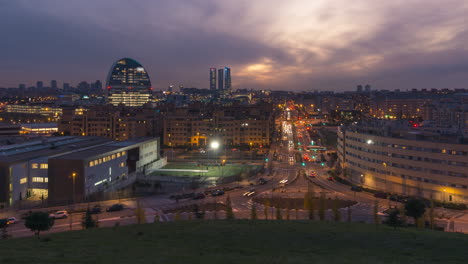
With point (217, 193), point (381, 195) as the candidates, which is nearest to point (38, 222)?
point (217, 193)

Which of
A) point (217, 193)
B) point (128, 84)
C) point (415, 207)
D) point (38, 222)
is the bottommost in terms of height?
point (217, 193)

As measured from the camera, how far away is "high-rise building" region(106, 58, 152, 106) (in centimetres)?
9338

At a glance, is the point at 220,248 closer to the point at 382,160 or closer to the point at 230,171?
the point at 382,160

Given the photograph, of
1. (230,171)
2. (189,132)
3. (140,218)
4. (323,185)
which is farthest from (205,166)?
(140,218)

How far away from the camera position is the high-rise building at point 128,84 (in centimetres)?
9338

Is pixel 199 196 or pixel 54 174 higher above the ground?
pixel 54 174

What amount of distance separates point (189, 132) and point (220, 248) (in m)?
30.3

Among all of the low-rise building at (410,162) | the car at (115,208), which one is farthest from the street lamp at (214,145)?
the car at (115,208)

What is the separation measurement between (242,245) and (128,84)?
94.3m

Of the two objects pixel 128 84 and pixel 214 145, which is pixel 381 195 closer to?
pixel 214 145

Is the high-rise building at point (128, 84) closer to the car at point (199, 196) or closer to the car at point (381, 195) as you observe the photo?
the car at point (199, 196)

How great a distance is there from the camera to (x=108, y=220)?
44.2ft

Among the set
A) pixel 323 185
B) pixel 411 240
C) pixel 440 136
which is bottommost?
pixel 323 185

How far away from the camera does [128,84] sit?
95.9 m
